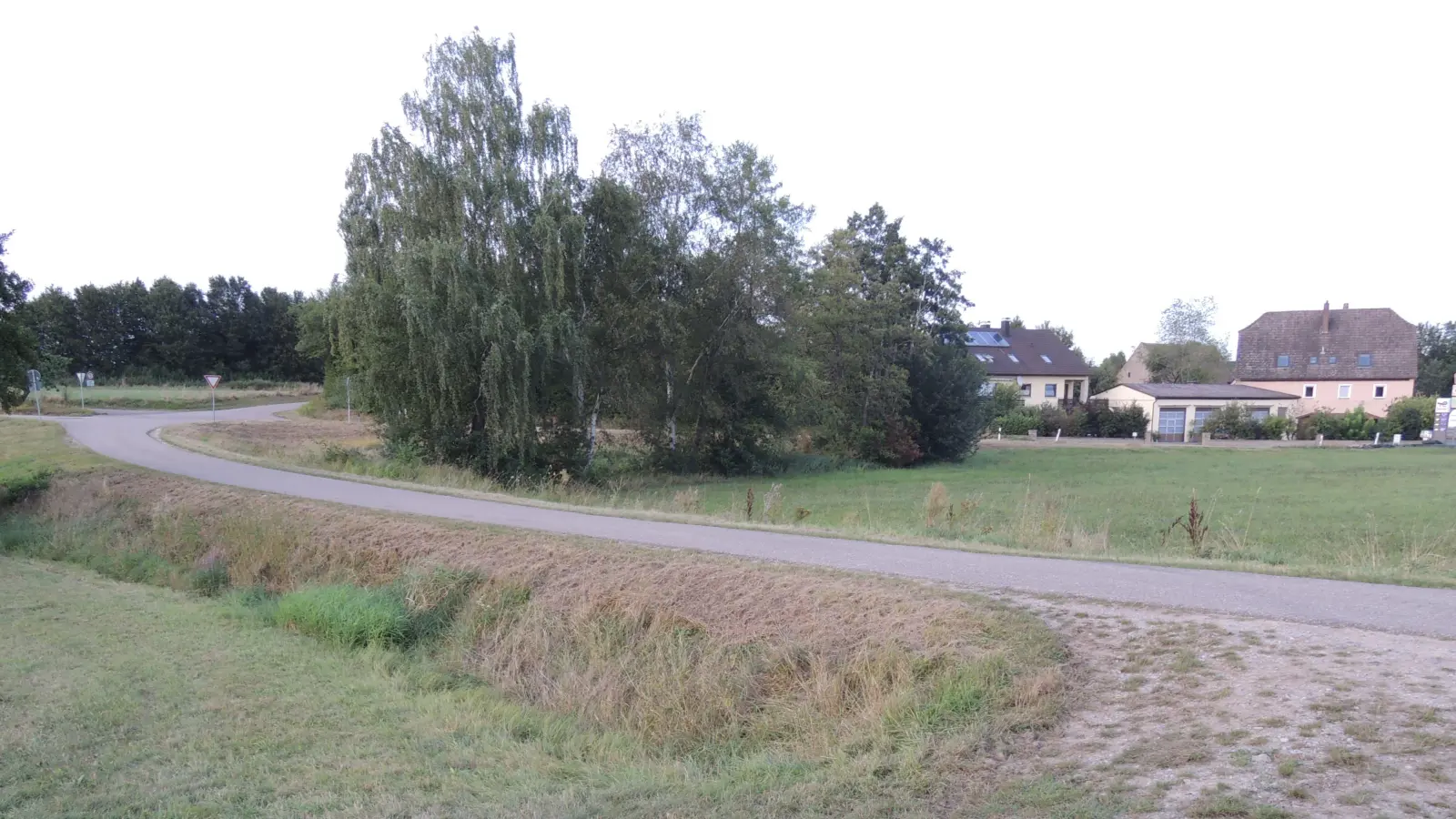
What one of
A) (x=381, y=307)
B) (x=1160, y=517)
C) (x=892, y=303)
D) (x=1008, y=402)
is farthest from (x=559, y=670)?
(x=1008, y=402)

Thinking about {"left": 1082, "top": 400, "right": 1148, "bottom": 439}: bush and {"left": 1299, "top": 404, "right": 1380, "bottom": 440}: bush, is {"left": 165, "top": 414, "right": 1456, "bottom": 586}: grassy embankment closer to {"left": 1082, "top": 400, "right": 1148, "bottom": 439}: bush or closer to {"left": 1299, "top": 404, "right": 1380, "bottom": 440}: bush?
{"left": 1299, "top": 404, "right": 1380, "bottom": 440}: bush

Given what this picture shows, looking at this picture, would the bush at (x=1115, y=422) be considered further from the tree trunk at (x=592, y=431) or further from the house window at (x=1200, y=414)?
the tree trunk at (x=592, y=431)

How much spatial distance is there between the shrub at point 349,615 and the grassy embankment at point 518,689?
4 cm

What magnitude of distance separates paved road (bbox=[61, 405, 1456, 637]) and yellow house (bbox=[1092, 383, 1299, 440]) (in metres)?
55.9

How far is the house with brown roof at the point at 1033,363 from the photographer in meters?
74.4

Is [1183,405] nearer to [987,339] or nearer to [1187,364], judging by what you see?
[987,339]

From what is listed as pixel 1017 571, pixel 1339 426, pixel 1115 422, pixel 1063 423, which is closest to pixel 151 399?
pixel 1017 571

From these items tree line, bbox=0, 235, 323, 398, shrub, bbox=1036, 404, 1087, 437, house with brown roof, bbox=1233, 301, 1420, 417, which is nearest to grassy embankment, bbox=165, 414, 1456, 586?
shrub, bbox=1036, 404, 1087, 437

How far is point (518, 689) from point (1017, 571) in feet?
18.5

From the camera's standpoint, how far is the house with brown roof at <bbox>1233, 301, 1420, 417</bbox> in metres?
69.8

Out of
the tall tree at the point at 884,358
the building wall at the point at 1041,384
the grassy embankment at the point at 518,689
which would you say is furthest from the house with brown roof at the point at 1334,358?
the grassy embankment at the point at 518,689

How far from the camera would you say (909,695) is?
6.16 m

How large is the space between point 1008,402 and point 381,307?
166 feet

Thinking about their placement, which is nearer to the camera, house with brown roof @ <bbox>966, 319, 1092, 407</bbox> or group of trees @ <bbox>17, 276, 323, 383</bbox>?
house with brown roof @ <bbox>966, 319, 1092, 407</bbox>
